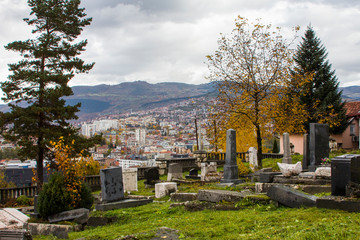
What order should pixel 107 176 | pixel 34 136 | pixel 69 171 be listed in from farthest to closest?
pixel 34 136 < pixel 107 176 < pixel 69 171

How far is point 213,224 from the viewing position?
689cm

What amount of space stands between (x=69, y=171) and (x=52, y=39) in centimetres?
1741

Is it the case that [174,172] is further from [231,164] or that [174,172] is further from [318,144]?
[318,144]

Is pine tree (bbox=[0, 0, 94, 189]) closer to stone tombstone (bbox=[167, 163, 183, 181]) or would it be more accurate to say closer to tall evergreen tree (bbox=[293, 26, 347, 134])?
stone tombstone (bbox=[167, 163, 183, 181])

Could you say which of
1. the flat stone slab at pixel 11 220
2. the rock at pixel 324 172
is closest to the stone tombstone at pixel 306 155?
the rock at pixel 324 172

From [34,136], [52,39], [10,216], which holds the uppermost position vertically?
[52,39]

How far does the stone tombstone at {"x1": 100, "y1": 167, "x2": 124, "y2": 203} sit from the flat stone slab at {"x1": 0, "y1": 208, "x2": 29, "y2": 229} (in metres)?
2.45

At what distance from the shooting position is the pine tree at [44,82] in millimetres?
23312

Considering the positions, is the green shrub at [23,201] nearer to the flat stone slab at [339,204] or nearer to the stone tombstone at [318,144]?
the stone tombstone at [318,144]

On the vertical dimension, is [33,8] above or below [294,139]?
above

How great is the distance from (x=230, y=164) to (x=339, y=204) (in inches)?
366

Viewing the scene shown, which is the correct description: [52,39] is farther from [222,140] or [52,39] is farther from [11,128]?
[222,140]

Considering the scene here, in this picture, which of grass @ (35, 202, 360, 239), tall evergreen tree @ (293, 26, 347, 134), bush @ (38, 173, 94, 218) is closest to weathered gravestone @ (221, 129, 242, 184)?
grass @ (35, 202, 360, 239)

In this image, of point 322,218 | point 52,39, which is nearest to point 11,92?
point 52,39
